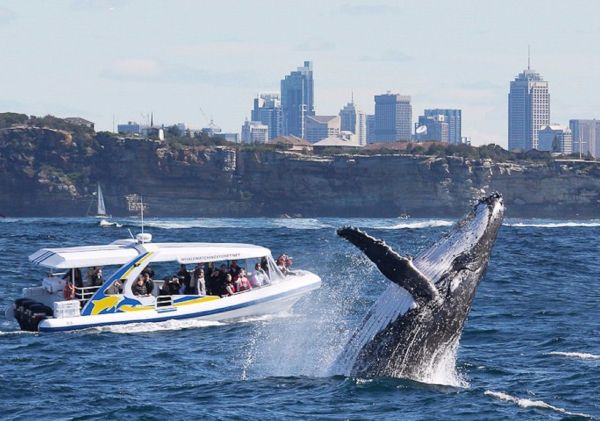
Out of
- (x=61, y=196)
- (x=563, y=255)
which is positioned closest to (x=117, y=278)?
(x=563, y=255)

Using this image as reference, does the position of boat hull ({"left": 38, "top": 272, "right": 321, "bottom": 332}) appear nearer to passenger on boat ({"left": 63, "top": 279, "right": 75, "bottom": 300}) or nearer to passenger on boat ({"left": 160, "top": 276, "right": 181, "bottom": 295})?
passenger on boat ({"left": 160, "top": 276, "right": 181, "bottom": 295})

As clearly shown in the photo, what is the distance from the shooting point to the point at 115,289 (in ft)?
96.4

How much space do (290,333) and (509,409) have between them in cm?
957

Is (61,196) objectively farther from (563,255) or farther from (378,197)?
(563,255)

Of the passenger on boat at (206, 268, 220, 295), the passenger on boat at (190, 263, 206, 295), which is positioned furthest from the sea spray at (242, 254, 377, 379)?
the passenger on boat at (190, 263, 206, 295)

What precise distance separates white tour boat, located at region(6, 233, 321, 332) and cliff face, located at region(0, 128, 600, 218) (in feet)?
510

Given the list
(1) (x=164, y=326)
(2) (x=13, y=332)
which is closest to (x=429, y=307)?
(1) (x=164, y=326)

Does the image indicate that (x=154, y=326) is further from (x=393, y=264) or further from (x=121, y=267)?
(x=393, y=264)

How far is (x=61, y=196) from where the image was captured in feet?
618

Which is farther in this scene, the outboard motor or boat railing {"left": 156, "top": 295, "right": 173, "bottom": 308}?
boat railing {"left": 156, "top": 295, "right": 173, "bottom": 308}

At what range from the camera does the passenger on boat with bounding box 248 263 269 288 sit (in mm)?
31781

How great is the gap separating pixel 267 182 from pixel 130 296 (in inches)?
6490

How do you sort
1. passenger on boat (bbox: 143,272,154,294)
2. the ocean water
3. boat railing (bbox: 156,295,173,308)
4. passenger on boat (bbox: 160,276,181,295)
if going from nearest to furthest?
the ocean water
boat railing (bbox: 156,295,173,308)
passenger on boat (bbox: 143,272,154,294)
passenger on boat (bbox: 160,276,181,295)

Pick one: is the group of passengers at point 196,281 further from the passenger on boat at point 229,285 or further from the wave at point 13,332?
the wave at point 13,332
